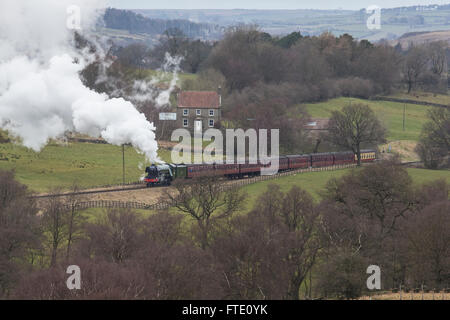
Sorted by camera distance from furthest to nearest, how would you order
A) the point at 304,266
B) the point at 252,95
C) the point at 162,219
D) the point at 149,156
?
the point at 252,95
the point at 149,156
the point at 162,219
the point at 304,266

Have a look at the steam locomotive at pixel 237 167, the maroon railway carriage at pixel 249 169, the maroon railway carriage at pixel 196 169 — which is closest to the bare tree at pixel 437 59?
the steam locomotive at pixel 237 167

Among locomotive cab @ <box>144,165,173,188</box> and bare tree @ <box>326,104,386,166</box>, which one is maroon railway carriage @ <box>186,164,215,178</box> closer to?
locomotive cab @ <box>144,165,173,188</box>

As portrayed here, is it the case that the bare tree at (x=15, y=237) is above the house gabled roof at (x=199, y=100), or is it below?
below

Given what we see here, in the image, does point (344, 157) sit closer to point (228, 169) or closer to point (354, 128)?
point (354, 128)

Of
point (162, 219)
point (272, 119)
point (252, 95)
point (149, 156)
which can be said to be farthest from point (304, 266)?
point (252, 95)

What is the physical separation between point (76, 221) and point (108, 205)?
8.91 m

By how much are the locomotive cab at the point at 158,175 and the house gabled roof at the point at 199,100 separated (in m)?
34.1

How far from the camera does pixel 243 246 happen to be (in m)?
36.4

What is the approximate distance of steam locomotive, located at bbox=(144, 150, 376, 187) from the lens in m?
62.0

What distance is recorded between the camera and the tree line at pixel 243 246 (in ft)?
105

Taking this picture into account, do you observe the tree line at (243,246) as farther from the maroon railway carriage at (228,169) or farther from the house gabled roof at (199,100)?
the house gabled roof at (199,100)

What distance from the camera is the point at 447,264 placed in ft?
123

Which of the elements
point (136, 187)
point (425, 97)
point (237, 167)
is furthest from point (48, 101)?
point (425, 97)
